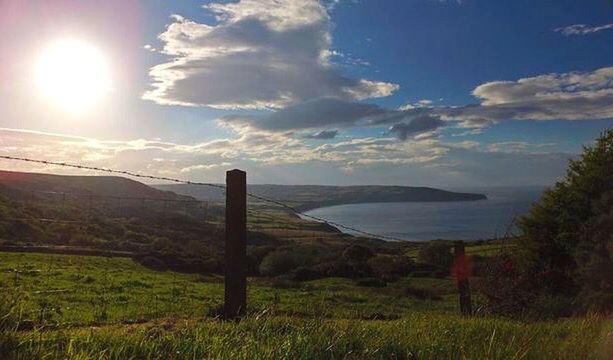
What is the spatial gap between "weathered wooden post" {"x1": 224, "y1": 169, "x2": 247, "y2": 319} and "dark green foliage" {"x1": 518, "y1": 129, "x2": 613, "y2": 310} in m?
16.9

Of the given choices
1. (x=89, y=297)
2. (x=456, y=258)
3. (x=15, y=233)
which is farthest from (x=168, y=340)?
(x=15, y=233)

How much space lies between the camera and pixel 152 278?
30.6 meters

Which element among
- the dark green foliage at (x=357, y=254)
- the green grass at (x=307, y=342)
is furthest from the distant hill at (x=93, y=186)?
the green grass at (x=307, y=342)

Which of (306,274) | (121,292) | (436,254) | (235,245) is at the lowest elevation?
(306,274)

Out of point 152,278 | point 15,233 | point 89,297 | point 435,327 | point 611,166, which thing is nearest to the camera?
point 435,327

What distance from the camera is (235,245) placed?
6781mm

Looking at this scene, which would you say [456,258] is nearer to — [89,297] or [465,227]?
[89,297]

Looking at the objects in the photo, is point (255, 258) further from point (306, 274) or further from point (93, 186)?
point (93, 186)

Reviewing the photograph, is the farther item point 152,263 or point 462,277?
point 152,263

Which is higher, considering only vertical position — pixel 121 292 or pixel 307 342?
pixel 307 342

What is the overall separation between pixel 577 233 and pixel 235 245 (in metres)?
20.8

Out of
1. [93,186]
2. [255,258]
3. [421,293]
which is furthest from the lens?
[93,186]

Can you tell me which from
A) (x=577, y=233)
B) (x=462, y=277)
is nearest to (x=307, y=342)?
(x=462, y=277)

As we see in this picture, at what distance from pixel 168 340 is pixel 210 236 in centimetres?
6959
